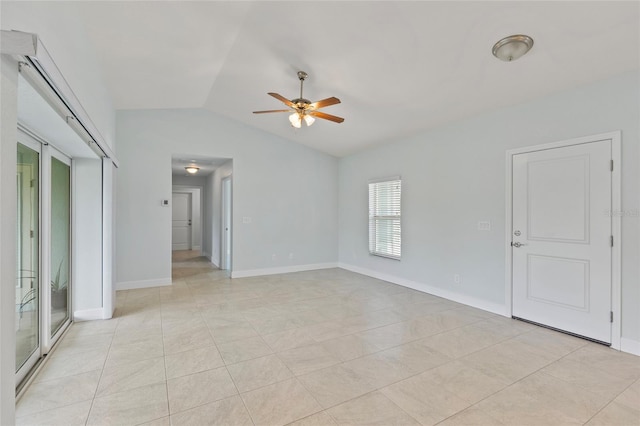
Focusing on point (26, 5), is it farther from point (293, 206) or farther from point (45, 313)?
point (293, 206)

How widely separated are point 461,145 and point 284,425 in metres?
4.02

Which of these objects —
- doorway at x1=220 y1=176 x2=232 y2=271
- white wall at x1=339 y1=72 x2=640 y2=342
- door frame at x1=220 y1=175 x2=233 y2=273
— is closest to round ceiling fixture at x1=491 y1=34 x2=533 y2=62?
white wall at x1=339 y1=72 x2=640 y2=342

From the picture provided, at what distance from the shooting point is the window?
544cm

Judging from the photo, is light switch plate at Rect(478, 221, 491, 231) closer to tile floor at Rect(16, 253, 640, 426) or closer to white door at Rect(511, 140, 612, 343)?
white door at Rect(511, 140, 612, 343)

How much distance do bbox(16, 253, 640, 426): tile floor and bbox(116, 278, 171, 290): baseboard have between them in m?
1.22

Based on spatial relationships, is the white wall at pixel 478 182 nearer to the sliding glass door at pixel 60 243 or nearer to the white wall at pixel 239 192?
the white wall at pixel 239 192

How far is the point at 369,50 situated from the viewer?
3041mm

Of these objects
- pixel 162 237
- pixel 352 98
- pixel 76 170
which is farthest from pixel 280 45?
pixel 162 237

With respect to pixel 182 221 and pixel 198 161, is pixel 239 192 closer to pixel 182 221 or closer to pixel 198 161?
pixel 198 161

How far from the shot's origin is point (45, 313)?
8.87 feet

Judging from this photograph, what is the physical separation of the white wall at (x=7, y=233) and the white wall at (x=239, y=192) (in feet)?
13.5

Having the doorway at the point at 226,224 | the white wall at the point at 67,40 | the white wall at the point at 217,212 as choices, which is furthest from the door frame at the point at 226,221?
the white wall at the point at 67,40

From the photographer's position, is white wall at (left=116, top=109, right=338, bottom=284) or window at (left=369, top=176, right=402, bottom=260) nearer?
white wall at (left=116, top=109, right=338, bottom=284)

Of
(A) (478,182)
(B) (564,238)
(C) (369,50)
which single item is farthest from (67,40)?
(B) (564,238)
